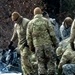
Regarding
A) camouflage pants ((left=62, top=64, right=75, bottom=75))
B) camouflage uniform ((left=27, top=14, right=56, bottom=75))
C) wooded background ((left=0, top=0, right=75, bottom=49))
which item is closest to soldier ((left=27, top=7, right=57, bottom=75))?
camouflage uniform ((left=27, top=14, right=56, bottom=75))

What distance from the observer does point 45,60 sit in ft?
44.4

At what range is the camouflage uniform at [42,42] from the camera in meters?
13.4

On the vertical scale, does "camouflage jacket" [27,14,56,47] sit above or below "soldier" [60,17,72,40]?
above

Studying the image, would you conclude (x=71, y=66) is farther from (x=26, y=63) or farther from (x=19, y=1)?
(x=19, y=1)

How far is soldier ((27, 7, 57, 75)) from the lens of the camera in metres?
13.4

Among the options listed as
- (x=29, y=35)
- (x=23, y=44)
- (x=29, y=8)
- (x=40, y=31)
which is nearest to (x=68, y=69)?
(x=40, y=31)

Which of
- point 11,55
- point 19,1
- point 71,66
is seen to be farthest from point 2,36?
point 71,66

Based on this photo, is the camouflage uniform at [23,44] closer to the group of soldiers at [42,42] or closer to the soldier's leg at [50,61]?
the group of soldiers at [42,42]

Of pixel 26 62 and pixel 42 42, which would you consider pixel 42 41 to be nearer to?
pixel 42 42

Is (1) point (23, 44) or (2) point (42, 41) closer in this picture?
(2) point (42, 41)

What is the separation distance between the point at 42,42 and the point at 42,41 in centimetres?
3

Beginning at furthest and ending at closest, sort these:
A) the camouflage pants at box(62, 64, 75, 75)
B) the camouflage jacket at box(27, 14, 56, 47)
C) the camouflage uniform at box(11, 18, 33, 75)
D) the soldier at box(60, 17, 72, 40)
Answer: the soldier at box(60, 17, 72, 40)
the camouflage uniform at box(11, 18, 33, 75)
the camouflage jacket at box(27, 14, 56, 47)
the camouflage pants at box(62, 64, 75, 75)

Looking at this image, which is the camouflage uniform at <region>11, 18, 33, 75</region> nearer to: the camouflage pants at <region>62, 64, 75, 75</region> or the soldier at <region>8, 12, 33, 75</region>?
the soldier at <region>8, 12, 33, 75</region>

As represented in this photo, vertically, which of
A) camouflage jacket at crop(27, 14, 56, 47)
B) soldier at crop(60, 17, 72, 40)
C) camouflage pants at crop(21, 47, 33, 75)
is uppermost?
camouflage jacket at crop(27, 14, 56, 47)
